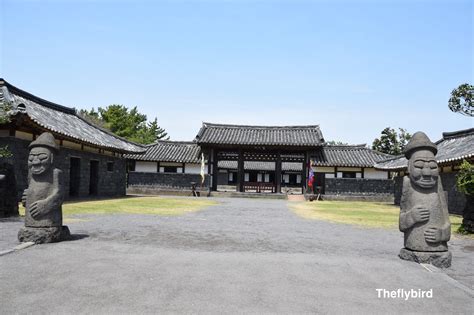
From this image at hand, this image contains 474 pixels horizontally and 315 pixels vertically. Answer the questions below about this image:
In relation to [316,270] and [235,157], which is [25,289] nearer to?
[316,270]

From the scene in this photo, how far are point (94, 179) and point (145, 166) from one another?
9.58 metres

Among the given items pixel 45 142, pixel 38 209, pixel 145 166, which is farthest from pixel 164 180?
pixel 38 209

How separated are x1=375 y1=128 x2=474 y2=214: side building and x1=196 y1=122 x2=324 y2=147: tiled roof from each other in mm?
7376

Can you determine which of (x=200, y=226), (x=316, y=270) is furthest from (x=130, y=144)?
(x=316, y=270)

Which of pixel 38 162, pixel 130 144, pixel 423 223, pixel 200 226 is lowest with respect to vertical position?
pixel 200 226

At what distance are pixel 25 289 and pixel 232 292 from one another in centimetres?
238

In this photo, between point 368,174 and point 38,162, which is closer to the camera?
point 38,162

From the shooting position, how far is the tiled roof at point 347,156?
99.2ft

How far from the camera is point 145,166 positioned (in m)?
32.0

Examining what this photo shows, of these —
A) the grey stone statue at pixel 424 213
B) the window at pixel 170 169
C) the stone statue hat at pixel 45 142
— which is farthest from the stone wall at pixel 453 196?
the window at pixel 170 169

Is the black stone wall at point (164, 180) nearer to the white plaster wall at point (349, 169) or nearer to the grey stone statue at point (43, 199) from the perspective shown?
the white plaster wall at point (349, 169)

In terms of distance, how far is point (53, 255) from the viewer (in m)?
6.02

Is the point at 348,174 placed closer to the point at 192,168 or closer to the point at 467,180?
the point at 192,168

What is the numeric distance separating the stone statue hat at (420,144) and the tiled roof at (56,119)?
12456 mm
